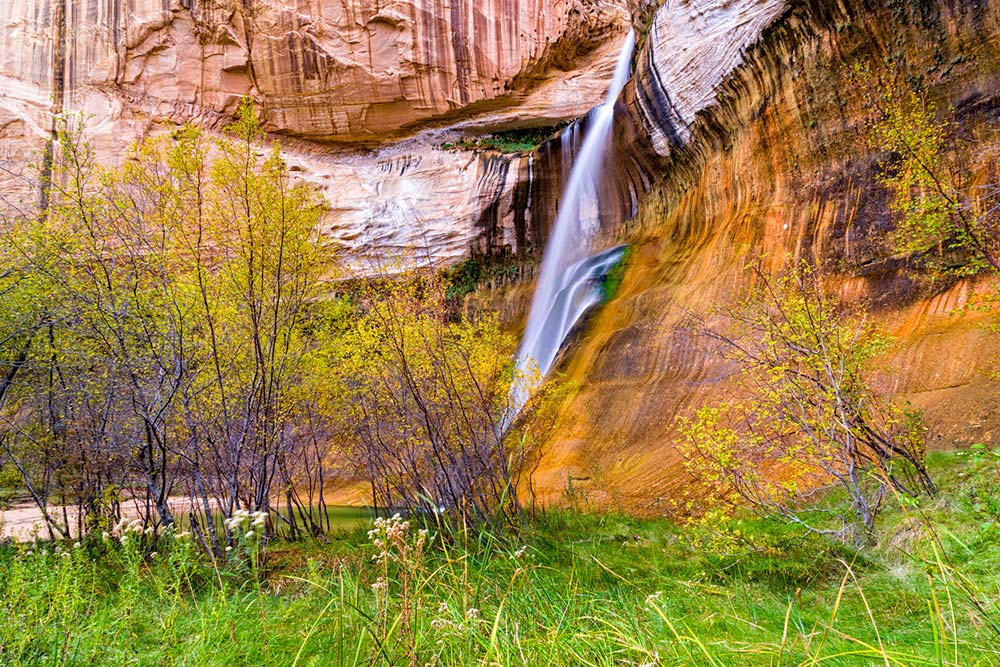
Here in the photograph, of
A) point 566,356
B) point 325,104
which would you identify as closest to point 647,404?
point 566,356

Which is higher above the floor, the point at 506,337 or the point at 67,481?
the point at 506,337

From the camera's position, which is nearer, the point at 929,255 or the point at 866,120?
the point at 929,255

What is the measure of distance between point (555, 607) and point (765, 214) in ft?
40.7

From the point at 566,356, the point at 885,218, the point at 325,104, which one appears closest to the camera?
the point at 885,218

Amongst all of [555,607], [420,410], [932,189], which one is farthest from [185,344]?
[932,189]

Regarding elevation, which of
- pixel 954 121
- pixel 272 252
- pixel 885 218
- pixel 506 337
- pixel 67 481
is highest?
pixel 954 121

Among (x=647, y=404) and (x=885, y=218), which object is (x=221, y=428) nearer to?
(x=647, y=404)

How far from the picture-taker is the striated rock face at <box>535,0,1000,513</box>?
9336 mm

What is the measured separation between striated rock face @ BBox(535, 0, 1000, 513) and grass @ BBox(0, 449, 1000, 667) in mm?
4249

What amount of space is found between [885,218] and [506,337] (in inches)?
380

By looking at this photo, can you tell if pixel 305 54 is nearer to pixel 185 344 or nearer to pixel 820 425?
pixel 185 344

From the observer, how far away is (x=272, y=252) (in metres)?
6.63

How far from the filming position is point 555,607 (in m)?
2.67

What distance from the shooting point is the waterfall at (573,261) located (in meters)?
17.9
